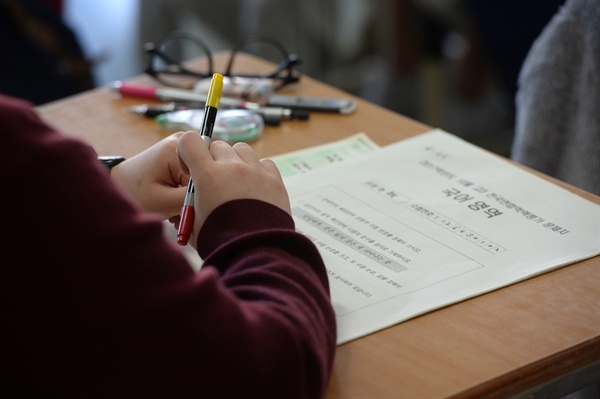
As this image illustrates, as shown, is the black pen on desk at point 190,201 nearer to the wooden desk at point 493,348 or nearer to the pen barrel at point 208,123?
the pen barrel at point 208,123

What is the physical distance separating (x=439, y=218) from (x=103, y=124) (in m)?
0.49

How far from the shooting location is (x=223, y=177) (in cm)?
70

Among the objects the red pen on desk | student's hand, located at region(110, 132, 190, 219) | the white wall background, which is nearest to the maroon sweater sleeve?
student's hand, located at region(110, 132, 190, 219)

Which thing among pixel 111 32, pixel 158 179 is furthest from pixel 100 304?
pixel 111 32

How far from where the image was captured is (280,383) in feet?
1.83

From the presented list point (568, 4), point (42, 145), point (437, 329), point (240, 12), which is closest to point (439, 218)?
point (437, 329)

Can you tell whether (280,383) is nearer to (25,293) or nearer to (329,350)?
(329,350)

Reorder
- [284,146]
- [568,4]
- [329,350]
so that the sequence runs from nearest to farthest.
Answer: [329,350]
[284,146]
[568,4]

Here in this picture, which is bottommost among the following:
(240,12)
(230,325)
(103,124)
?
(240,12)

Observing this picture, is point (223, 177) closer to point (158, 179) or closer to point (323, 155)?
point (158, 179)

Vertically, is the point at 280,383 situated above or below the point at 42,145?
below

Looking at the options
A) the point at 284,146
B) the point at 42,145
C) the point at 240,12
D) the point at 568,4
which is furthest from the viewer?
the point at 240,12

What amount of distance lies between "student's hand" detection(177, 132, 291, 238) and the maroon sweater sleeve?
140mm

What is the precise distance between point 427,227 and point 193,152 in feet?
0.79
